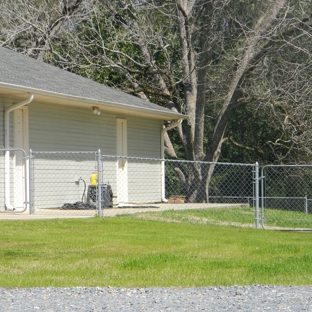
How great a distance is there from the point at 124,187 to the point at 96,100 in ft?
11.4

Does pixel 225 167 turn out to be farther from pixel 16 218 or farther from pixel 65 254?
pixel 65 254

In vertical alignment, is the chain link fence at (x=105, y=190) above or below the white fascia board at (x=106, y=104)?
below

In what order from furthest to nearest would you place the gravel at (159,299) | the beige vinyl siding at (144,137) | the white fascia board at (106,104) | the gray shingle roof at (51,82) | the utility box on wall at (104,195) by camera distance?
the beige vinyl siding at (144,137) → the utility box on wall at (104,195) → the gray shingle roof at (51,82) → the white fascia board at (106,104) → the gravel at (159,299)

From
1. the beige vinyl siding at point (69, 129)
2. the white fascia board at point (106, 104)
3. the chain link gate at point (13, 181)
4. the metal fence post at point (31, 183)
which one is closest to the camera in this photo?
the metal fence post at point (31, 183)

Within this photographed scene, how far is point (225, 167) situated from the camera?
29.7m

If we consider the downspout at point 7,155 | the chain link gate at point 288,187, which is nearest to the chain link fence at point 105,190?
the downspout at point 7,155

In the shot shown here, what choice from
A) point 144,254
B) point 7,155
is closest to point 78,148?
point 7,155

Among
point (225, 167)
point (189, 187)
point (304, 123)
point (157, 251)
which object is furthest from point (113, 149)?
point (225, 167)

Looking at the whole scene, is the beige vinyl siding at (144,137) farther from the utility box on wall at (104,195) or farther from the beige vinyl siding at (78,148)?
the utility box on wall at (104,195)

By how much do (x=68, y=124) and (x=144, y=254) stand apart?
8.22 meters

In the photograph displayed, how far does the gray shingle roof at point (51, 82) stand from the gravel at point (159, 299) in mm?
8350

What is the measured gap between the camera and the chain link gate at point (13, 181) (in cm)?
1515

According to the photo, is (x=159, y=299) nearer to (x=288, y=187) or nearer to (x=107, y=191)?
(x=107, y=191)

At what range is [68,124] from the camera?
17281 millimetres
